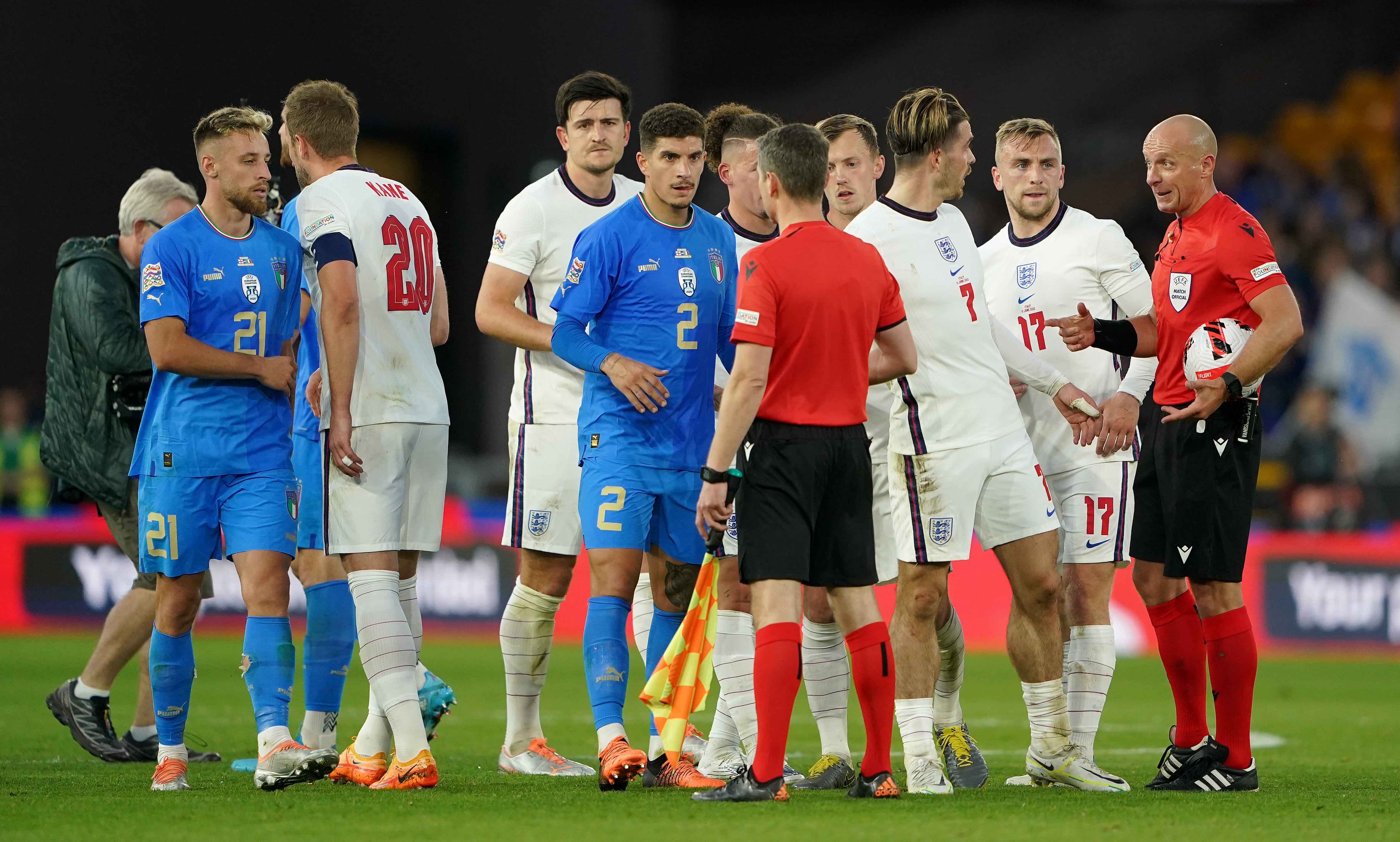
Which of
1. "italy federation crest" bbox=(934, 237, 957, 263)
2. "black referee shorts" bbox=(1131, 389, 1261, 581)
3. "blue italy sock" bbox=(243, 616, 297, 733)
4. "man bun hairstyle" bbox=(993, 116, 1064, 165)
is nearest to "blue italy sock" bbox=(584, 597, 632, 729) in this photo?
"blue italy sock" bbox=(243, 616, 297, 733)

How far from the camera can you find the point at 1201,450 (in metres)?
6.57

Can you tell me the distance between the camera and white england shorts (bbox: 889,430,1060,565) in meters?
6.36

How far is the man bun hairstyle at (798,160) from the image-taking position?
574 centimetres

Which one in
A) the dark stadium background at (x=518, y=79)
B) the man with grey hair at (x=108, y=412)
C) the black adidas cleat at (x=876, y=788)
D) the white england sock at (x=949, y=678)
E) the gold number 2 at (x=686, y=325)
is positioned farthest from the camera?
the dark stadium background at (x=518, y=79)

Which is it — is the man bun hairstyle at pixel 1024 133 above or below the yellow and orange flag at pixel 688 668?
above

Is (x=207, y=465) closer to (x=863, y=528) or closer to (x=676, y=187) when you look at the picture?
(x=676, y=187)

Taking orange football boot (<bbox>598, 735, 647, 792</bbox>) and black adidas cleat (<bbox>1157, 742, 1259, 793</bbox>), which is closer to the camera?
orange football boot (<bbox>598, 735, 647, 792</bbox>)

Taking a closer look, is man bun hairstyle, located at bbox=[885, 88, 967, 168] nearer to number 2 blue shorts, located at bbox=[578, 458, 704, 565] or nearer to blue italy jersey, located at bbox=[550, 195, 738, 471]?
blue italy jersey, located at bbox=[550, 195, 738, 471]

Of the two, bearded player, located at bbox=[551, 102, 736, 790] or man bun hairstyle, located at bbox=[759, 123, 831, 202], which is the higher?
man bun hairstyle, located at bbox=[759, 123, 831, 202]

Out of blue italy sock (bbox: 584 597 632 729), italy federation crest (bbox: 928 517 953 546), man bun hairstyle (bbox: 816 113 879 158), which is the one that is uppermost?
man bun hairstyle (bbox: 816 113 879 158)

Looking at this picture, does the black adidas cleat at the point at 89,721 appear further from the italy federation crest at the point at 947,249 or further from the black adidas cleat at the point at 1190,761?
the black adidas cleat at the point at 1190,761

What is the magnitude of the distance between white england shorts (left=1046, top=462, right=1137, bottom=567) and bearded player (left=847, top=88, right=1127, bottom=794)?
1.95 ft

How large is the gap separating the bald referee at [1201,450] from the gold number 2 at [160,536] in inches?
143

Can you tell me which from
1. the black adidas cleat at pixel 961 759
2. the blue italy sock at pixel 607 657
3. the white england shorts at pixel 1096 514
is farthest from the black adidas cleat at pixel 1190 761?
the blue italy sock at pixel 607 657
